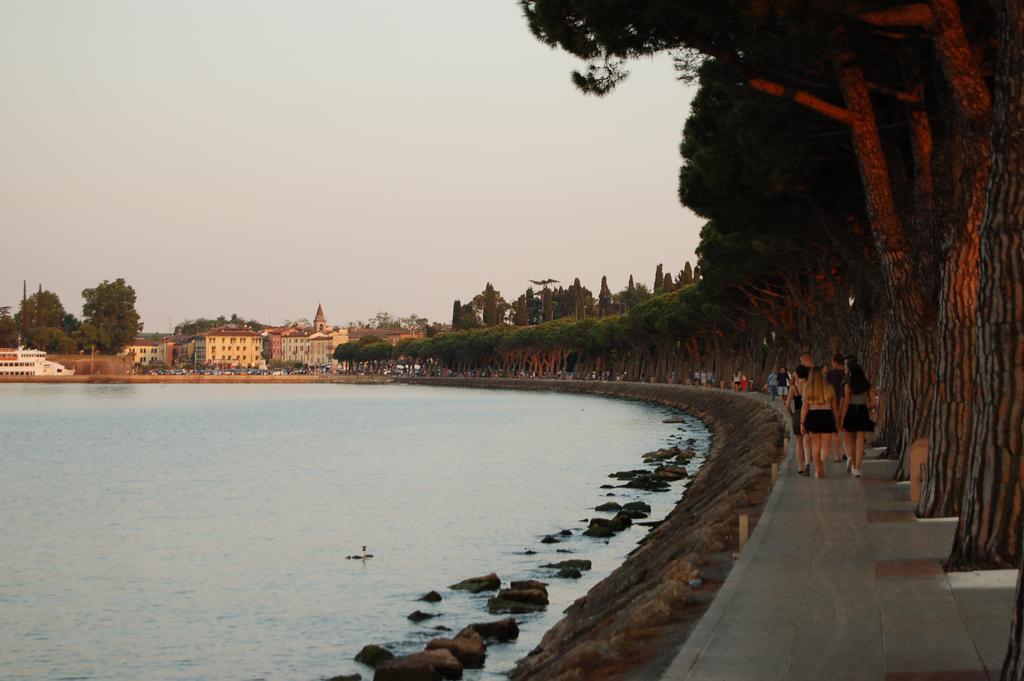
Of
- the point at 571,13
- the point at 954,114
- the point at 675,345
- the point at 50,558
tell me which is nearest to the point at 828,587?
the point at 954,114

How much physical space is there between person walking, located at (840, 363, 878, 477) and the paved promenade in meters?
5.09

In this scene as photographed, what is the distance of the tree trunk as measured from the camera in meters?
9.91

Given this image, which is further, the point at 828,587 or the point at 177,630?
the point at 177,630

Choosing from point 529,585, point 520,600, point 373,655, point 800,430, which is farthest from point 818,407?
point 373,655

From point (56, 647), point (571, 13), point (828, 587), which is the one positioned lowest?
point (56, 647)

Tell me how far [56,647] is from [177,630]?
1.65 metres

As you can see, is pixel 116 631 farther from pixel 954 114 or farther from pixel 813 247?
pixel 813 247

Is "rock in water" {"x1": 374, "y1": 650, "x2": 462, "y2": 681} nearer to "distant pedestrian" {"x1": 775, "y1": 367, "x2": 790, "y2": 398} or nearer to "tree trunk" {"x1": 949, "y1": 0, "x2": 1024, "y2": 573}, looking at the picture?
"tree trunk" {"x1": 949, "y1": 0, "x2": 1024, "y2": 573}

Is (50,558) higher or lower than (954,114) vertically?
lower

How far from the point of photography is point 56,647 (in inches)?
695

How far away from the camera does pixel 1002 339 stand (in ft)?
33.8

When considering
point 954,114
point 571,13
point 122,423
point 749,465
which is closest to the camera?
point 954,114

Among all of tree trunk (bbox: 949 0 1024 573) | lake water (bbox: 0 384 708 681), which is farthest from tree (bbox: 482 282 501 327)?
tree trunk (bbox: 949 0 1024 573)

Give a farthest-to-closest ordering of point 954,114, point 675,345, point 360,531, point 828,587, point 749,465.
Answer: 1. point 675,345
2. point 360,531
3. point 749,465
4. point 954,114
5. point 828,587
